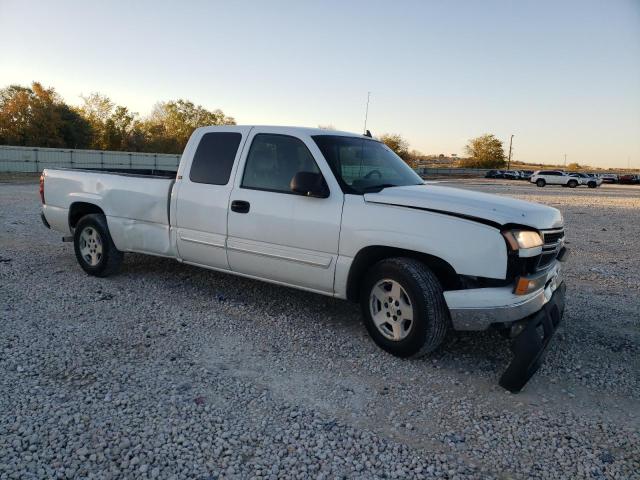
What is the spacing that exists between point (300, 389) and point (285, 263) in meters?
1.37

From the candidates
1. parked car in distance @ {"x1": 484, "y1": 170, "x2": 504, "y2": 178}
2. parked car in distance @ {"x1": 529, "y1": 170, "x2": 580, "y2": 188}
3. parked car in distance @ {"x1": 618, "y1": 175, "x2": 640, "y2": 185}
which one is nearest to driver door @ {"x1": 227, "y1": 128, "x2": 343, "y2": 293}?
parked car in distance @ {"x1": 529, "y1": 170, "x2": 580, "y2": 188}

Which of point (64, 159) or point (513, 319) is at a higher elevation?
point (64, 159)

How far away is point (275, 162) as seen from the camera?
4.79 meters

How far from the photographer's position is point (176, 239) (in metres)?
5.38

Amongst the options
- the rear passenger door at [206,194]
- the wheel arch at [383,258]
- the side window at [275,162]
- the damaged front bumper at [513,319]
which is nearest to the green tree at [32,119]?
the rear passenger door at [206,194]

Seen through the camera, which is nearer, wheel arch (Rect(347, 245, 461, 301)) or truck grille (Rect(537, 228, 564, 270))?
truck grille (Rect(537, 228, 564, 270))

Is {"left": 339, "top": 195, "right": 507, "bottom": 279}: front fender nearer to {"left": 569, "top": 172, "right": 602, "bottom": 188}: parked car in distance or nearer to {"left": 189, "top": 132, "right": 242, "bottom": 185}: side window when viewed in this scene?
{"left": 189, "top": 132, "right": 242, "bottom": 185}: side window

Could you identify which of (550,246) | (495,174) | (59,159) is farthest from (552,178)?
(550,246)

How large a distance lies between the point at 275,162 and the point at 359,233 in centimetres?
124

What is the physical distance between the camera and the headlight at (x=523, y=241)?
11.7ft

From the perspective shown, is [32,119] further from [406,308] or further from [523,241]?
[523,241]

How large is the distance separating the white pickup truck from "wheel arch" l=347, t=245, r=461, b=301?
0.01 meters

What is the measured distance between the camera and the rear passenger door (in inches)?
197

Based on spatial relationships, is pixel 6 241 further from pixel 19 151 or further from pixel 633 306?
pixel 19 151
